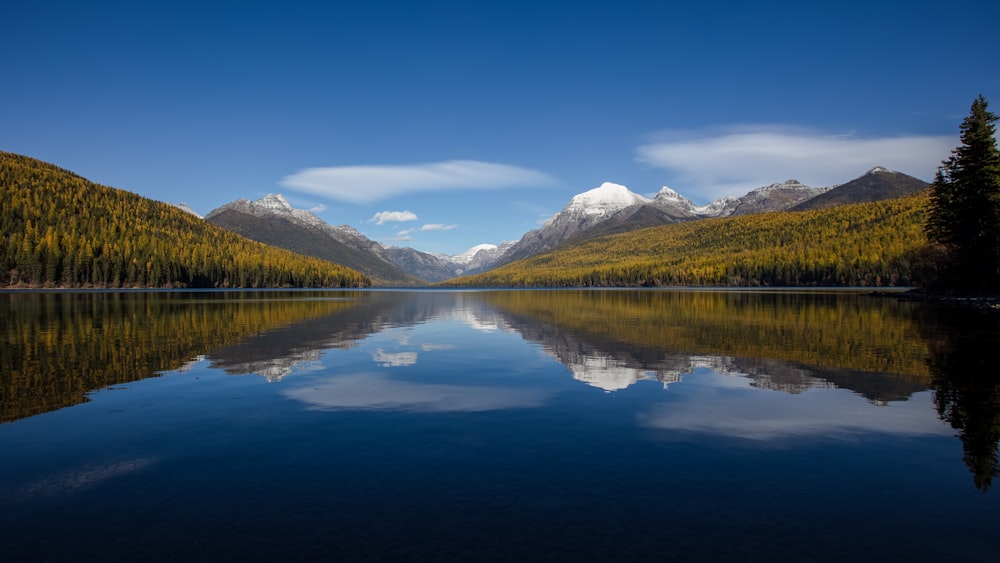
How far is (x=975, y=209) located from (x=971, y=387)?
257 feet

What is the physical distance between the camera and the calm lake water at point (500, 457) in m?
9.72

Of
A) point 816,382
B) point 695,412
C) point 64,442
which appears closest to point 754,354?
point 816,382

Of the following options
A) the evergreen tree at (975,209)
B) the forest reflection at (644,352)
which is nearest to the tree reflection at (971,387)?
the forest reflection at (644,352)

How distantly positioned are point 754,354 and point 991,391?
11.8 metres

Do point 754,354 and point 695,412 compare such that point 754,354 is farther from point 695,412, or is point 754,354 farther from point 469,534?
point 469,534

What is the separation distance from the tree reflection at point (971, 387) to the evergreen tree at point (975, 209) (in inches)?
1725

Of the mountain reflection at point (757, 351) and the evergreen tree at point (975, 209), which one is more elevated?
the evergreen tree at point (975, 209)

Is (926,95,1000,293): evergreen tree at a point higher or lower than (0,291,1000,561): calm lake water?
higher

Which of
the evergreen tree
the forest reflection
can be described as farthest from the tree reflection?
the evergreen tree

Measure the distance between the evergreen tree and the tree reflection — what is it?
144 ft

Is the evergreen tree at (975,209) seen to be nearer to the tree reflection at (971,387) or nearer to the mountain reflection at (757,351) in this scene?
the mountain reflection at (757,351)

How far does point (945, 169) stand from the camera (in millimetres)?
90188

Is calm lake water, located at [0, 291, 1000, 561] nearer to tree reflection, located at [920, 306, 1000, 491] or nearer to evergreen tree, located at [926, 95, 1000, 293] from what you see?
tree reflection, located at [920, 306, 1000, 491]

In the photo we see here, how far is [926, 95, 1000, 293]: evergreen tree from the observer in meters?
78.6
